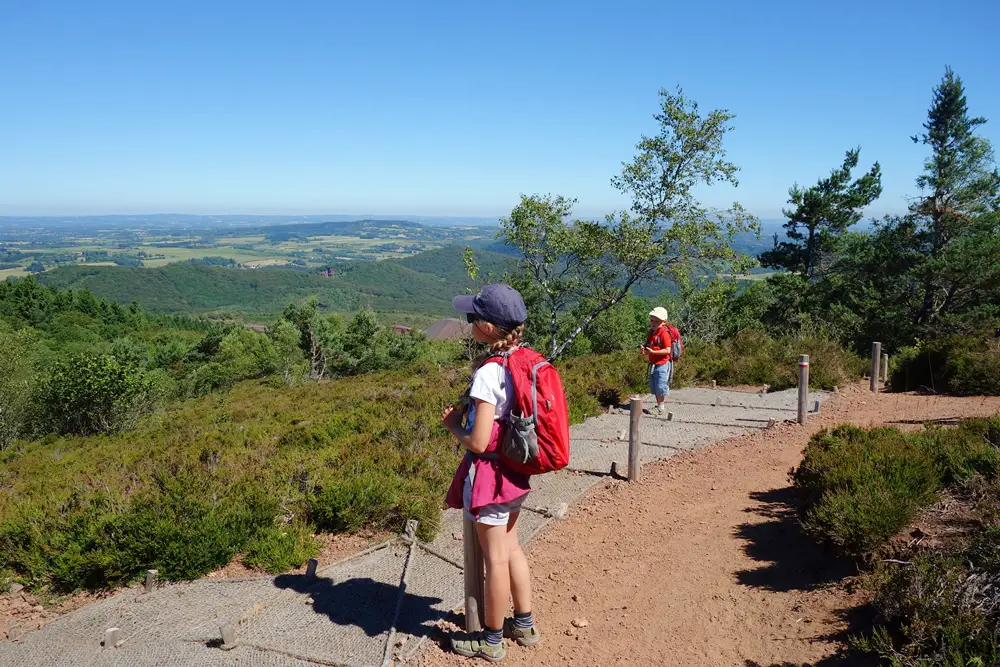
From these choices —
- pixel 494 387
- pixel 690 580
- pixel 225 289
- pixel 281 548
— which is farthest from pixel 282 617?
pixel 225 289

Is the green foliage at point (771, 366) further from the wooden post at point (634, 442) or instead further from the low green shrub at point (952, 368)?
the wooden post at point (634, 442)

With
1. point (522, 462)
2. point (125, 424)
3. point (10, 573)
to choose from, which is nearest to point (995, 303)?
point (522, 462)

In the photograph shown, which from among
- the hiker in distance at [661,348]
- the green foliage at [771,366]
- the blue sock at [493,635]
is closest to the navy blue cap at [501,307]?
the blue sock at [493,635]

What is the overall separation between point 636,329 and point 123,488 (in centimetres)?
4485

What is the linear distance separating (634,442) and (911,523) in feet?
8.28

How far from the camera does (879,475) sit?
432cm

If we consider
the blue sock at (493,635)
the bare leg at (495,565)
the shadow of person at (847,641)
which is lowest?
the shadow of person at (847,641)

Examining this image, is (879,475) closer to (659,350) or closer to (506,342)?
(506,342)

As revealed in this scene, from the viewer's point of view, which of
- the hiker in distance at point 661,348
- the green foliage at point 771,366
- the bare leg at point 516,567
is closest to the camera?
the bare leg at point 516,567

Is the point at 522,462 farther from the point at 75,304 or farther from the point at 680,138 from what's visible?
the point at 75,304

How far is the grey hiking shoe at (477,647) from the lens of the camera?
3.18 metres

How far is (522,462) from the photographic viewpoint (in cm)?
271

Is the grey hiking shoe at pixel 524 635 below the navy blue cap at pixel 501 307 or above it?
below

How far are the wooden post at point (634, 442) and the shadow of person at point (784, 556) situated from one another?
118 centimetres
